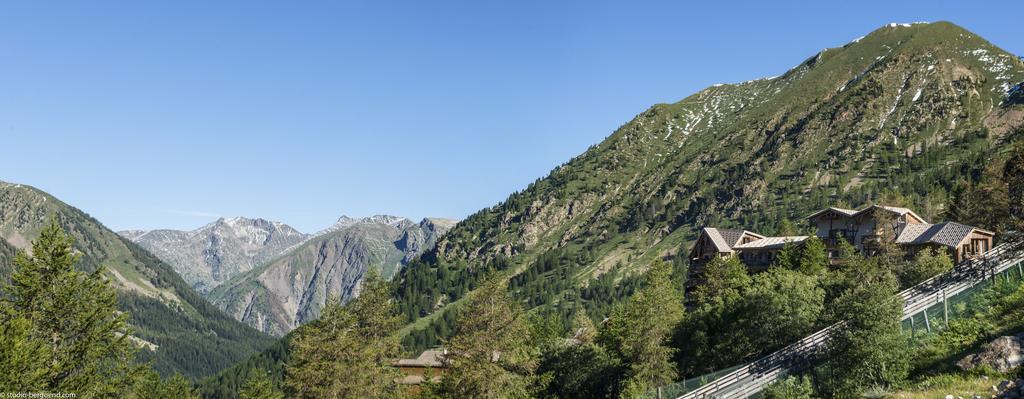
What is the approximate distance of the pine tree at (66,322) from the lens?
4016 cm

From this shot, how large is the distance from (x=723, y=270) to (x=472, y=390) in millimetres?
36826

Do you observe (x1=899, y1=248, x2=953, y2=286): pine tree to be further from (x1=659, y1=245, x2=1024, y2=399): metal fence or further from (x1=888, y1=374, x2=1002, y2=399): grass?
(x1=888, y1=374, x2=1002, y2=399): grass

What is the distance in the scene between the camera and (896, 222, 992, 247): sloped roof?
77.4m

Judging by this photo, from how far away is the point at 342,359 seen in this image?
56531 millimetres

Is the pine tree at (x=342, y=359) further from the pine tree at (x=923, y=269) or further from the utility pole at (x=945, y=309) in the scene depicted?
the pine tree at (x=923, y=269)

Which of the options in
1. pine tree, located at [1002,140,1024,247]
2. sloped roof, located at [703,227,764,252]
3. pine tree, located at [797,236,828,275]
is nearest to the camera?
pine tree, located at [1002,140,1024,247]

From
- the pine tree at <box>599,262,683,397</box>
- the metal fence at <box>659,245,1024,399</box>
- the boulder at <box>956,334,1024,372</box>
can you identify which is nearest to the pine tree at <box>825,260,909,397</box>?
the metal fence at <box>659,245,1024,399</box>

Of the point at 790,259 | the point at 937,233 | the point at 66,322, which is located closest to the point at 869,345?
the point at 66,322

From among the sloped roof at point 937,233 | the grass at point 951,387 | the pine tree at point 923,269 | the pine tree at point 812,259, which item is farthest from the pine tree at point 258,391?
the sloped roof at point 937,233

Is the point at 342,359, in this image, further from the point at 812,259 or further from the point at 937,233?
the point at 937,233

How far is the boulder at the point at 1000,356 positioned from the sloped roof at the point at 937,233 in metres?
47.5

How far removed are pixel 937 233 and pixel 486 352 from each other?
183 ft

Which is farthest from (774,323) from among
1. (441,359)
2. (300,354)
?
(300,354)

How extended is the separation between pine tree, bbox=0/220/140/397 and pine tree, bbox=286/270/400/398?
49.0ft
